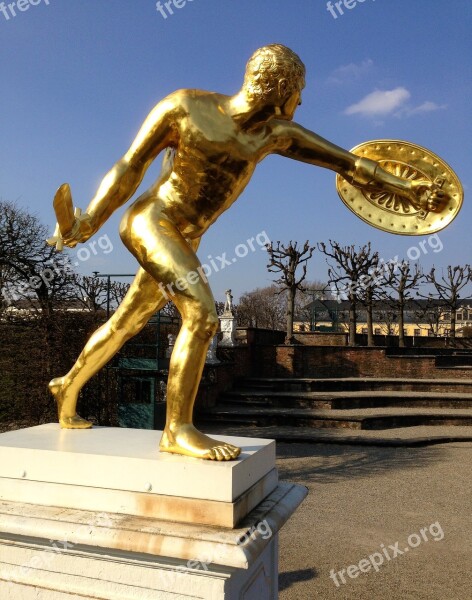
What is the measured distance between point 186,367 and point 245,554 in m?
0.81

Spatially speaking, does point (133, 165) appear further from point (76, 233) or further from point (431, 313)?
point (431, 313)

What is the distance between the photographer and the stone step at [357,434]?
32.8 ft

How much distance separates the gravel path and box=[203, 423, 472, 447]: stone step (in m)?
0.81

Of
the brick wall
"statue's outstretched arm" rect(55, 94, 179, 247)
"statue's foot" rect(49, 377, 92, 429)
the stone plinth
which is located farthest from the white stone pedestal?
the brick wall

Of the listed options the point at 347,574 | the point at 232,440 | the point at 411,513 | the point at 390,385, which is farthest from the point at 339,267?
the point at 232,440

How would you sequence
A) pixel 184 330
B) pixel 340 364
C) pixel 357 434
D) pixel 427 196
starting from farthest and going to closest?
1. pixel 340 364
2. pixel 357 434
3. pixel 427 196
4. pixel 184 330

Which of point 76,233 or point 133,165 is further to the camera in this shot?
point 133,165

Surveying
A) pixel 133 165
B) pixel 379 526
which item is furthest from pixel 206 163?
pixel 379 526

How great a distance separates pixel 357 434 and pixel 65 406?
28.8 ft

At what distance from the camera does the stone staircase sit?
35.2 feet

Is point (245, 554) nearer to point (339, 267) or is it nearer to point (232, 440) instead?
point (232, 440)

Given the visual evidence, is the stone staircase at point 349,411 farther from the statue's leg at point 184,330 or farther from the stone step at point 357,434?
the statue's leg at point 184,330

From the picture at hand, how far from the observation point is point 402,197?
110 inches

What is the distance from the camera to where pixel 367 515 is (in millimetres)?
5898
